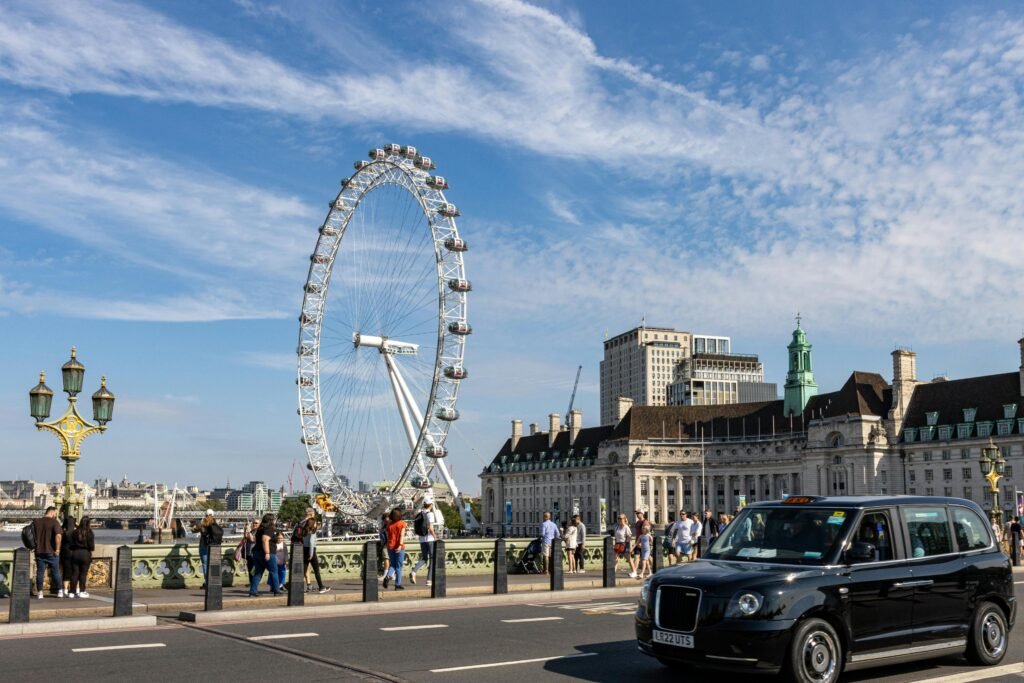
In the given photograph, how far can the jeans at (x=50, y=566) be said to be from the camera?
22.0m

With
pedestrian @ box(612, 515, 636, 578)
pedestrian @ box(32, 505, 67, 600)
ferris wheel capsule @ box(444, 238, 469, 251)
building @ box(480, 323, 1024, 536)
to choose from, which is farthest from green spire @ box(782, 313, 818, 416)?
pedestrian @ box(32, 505, 67, 600)

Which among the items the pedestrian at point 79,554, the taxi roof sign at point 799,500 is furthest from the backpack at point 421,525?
the taxi roof sign at point 799,500

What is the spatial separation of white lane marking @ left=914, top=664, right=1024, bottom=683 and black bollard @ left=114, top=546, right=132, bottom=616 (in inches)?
531

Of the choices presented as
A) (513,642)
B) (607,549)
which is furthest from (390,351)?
(513,642)

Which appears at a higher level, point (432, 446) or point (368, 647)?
point (432, 446)

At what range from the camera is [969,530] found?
14258 millimetres

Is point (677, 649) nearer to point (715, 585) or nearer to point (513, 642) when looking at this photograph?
point (715, 585)

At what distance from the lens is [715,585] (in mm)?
12000

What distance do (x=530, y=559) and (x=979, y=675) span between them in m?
19.7

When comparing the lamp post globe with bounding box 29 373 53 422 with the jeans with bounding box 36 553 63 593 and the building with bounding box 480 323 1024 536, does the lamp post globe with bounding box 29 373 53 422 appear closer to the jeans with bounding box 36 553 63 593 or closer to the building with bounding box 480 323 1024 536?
the jeans with bounding box 36 553 63 593

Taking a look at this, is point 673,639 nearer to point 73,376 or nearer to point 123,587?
point 123,587

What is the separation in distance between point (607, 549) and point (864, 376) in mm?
133619

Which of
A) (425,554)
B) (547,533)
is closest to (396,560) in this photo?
(425,554)

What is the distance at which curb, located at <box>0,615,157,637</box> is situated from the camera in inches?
677
